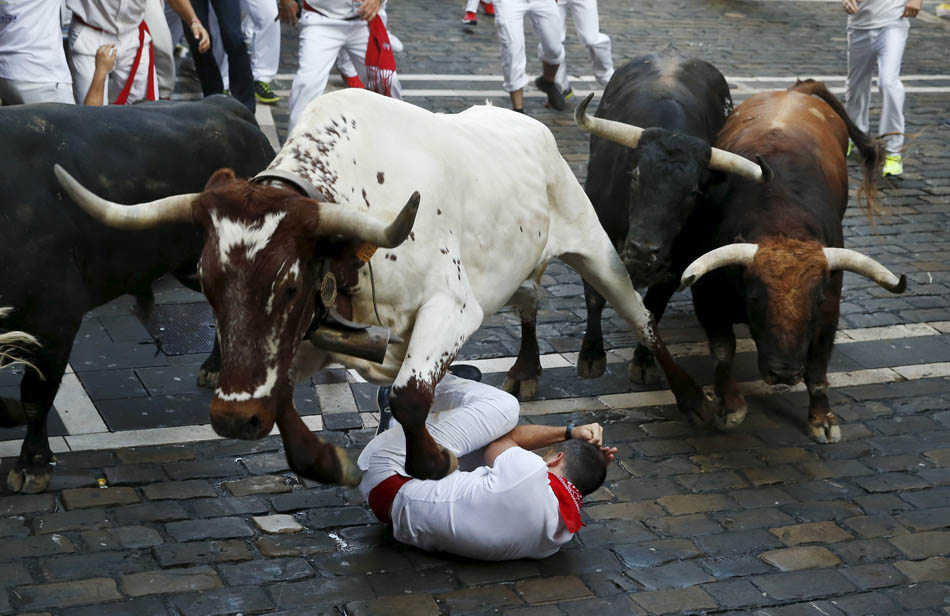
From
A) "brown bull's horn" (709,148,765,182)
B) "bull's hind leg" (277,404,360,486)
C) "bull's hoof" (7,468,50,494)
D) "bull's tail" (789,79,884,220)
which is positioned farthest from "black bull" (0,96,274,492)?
"bull's tail" (789,79,884,220)

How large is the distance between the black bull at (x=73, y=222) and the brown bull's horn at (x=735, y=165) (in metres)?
2.57

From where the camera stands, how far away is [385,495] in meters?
5.16

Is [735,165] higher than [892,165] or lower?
higher

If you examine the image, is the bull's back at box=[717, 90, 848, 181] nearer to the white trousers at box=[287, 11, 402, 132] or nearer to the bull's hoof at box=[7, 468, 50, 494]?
the white trousers at box=[287, 11, 402, 132]

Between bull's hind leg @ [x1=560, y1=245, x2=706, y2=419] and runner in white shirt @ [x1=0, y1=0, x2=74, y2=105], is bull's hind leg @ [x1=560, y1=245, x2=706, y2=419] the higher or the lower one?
the lower one

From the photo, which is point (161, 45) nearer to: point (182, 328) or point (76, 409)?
point (182, 328)

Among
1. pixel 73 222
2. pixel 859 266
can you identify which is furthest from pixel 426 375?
pixel 859 266

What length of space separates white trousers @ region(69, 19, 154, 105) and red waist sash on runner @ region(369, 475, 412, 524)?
14.2ft

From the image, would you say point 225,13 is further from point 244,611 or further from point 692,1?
point 692,1

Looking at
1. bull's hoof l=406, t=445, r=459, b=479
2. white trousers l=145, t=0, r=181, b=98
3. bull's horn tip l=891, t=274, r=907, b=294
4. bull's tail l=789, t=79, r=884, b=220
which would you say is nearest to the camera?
bull's hoof l=406, t=445, r=459, b=479

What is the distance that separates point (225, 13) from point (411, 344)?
23.0 feet

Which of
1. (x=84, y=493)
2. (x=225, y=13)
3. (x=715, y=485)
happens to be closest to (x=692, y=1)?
(x=225, y=13)

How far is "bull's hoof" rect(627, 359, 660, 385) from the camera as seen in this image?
24.1ft

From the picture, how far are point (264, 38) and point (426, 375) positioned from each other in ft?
26.1
